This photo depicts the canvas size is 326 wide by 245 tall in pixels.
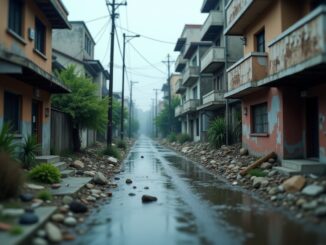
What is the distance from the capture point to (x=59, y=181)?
1075cm

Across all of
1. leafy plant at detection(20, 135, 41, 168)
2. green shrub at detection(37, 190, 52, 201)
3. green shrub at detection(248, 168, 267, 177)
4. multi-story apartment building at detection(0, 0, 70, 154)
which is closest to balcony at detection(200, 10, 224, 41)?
multi-story apartment building at detection(0, 0, 70, 154)

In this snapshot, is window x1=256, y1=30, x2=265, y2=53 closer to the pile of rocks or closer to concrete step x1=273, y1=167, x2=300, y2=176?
the pile of rocks

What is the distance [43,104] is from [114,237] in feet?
32.9

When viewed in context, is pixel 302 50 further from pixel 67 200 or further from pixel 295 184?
pixel 67 200

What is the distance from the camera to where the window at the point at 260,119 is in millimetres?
15492

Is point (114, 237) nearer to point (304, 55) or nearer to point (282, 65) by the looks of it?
point (304, 55)

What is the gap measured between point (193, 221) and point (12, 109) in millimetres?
7590

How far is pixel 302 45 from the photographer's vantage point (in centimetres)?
977

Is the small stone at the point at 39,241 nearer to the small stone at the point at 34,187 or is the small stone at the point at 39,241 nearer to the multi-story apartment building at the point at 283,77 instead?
the small stone at the point at 34,187

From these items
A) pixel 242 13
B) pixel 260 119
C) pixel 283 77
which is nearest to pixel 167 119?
pixel 260 119

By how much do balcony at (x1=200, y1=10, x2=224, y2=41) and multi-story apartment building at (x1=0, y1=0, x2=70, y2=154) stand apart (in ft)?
46.6

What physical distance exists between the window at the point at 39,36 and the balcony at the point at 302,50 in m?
8.55

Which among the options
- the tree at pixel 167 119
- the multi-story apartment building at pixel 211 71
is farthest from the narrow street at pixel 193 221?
the tree at pixel 167 119

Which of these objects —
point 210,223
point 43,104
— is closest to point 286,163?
point 210,223
